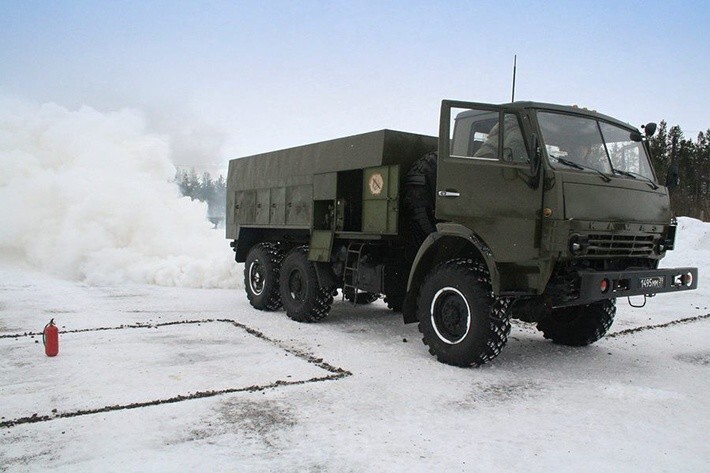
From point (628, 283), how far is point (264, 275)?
6.48 m

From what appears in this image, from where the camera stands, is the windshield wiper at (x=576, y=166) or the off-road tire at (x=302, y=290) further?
the off-road tire at (x=302, y=290)

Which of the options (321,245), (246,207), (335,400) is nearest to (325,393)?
(335,400)

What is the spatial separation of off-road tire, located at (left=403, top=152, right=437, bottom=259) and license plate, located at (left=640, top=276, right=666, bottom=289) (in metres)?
2.61

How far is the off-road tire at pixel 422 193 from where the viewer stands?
784cm

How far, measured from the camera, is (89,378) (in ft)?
19.6

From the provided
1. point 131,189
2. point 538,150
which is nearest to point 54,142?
point 131,189

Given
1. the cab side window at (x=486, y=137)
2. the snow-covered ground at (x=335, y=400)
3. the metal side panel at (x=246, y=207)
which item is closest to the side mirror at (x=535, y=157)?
the cab side window at (x=486, y=137)

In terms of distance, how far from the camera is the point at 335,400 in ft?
17.7

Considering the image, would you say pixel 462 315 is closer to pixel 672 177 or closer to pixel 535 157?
pixel 535 157

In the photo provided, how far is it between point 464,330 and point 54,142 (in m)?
19.8

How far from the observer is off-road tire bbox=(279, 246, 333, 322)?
9.58 m

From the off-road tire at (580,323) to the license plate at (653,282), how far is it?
0.95 metres

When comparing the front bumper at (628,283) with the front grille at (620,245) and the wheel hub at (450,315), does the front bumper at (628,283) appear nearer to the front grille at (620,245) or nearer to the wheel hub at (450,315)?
the front grille at (620,245)

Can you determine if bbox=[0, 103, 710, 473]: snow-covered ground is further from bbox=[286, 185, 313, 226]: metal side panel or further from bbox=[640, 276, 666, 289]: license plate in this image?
bbox=[286, 185, 313, 226]: metal side panel
